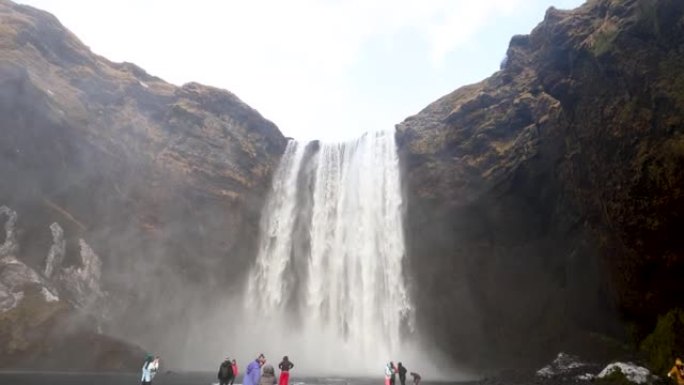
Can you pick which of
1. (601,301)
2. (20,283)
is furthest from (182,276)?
(601,301)

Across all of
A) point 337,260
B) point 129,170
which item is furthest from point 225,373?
point 129,170

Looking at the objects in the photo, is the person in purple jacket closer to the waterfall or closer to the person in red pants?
the person in red pants

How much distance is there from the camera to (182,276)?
4991 cm

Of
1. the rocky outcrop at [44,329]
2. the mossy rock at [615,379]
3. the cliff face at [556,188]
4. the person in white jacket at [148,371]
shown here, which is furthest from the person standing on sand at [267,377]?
the rocky outcrop at [44,329]

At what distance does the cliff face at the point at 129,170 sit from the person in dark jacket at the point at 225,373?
25443 millimetres

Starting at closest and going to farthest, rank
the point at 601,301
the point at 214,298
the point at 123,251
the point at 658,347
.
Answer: the point at 658,347, the point at 601,301, the point at 123,251, the point at 214,298

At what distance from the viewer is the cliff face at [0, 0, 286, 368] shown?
143 feet

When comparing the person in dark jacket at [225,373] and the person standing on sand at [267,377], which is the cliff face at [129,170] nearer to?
the person in dark jacket at [225,373]

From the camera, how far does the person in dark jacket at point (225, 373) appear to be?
20.9 m

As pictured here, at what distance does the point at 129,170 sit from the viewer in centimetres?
5138

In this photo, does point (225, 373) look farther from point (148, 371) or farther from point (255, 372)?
point (255, 372)

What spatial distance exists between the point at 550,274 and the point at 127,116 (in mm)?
40871

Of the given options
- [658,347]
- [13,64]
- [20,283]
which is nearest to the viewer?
[658,347]

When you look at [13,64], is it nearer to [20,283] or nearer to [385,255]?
[20,283]
